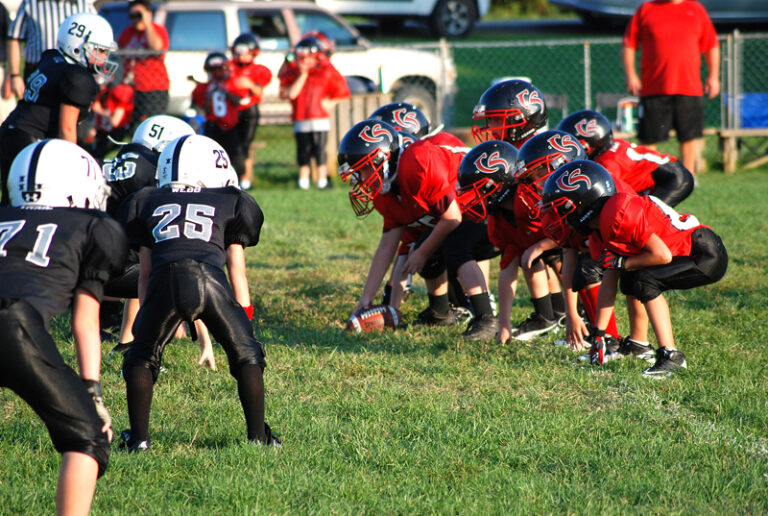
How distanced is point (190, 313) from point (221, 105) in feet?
26.9

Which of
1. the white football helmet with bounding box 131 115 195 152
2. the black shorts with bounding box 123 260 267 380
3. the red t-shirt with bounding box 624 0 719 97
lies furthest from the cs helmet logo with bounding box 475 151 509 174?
the red t-shirt with bounding box 624 0 719 97

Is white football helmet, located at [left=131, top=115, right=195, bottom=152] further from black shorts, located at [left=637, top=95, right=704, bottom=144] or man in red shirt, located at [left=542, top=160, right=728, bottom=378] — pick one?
black shorts, located at [left=637, top=95, right=704, bottom=144]

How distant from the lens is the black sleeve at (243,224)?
159 inches

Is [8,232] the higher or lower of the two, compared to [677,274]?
higher

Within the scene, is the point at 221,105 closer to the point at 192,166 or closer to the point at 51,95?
the point at 51,95

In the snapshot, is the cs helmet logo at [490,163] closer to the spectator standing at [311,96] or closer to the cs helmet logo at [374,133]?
the cs helmet logo at [374,133]

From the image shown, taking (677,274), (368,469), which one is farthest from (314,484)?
(677,274)

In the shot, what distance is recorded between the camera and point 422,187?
18.4 ft

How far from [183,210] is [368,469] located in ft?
4.59

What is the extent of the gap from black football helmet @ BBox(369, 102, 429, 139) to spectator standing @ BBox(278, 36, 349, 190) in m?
5.49

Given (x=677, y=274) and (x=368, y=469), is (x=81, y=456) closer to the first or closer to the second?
(x=368, y=469)

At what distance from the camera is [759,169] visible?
13.1m

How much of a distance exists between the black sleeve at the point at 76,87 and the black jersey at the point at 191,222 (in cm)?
214

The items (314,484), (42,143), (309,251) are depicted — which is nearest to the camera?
(42,143)
